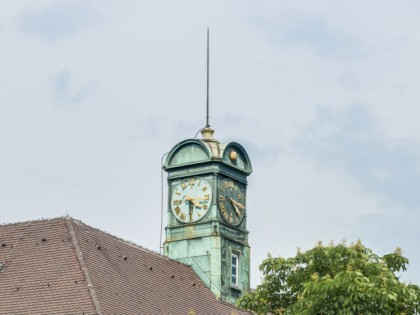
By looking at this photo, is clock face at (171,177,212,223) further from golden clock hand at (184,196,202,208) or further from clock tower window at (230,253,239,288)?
clock tower window at (230,253,239,288)

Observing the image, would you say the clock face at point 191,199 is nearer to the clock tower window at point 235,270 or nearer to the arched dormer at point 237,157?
the arched dormer at point 237,157

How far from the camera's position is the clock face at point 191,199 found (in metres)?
57.2

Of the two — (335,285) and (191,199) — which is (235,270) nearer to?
(191,199)

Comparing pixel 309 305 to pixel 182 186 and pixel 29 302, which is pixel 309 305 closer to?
pixel 29 302

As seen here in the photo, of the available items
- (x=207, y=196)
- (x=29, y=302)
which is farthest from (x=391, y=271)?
(x=207, y=196)

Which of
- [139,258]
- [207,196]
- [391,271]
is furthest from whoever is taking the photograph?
[207,196]

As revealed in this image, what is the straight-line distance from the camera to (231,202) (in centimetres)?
5809

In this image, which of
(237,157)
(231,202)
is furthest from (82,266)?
(237,157)

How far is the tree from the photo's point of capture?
116 ft

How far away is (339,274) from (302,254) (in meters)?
3.58

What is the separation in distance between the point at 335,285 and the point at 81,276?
42.5ft

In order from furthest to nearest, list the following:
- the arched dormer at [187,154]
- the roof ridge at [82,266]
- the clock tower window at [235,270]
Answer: the arched dormer at [187,154], the clock tower window at [235,270], the roof ridge at [82,266]

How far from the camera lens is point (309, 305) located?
3588cm

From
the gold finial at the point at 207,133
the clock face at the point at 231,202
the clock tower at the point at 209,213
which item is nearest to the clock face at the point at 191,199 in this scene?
the clock tower at the point at 209,213
